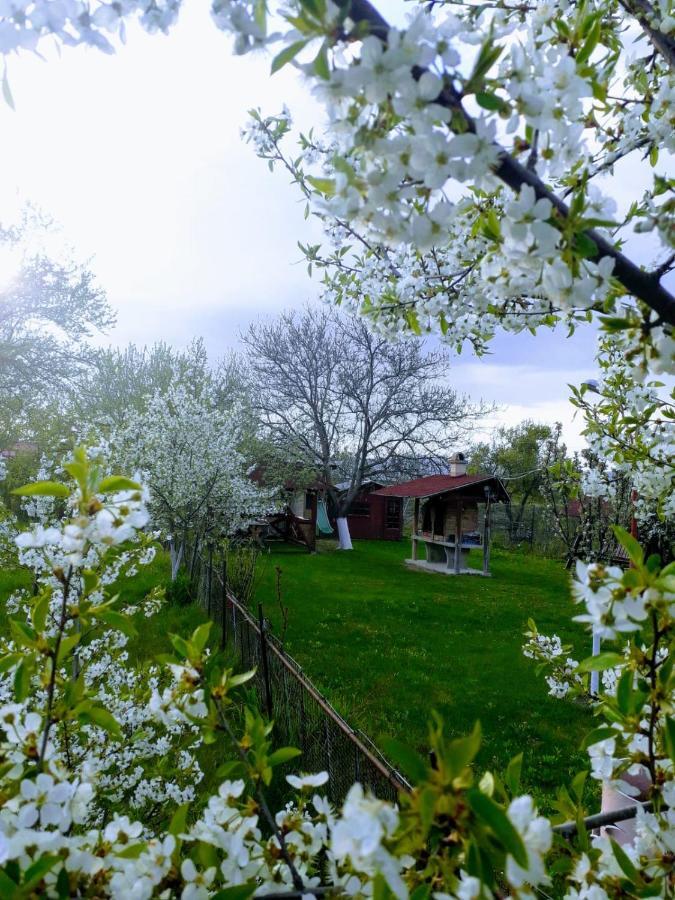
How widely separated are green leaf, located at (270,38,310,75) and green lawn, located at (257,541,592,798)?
13.9ft

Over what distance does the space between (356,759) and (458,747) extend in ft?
8.43

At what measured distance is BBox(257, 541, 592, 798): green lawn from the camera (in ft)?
16.4

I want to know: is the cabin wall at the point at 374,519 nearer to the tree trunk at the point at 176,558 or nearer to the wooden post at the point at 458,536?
the wooden post at the point at 458,536

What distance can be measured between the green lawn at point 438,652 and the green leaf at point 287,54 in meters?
4.24

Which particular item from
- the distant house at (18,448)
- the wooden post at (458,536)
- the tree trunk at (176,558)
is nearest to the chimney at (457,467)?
the wooden post at (458,536)

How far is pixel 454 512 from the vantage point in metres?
14.1

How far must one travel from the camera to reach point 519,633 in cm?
852

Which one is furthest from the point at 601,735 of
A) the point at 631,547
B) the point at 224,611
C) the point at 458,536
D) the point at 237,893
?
the point at 458,536

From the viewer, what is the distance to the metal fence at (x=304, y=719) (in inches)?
113

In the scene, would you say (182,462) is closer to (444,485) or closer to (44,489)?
(444,485)

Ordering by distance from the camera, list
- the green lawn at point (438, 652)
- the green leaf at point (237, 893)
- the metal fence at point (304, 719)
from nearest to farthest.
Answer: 1. the green leaf at point (237, 893)
2. the metal fence at point (304, 719)
3. the green lawn at point (438, 652)

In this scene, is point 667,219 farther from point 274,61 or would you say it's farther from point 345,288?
point 345,288

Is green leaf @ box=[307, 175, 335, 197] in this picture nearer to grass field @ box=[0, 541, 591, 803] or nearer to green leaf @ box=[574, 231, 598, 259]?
green leaf @ box=[574, 231, 598, 259]

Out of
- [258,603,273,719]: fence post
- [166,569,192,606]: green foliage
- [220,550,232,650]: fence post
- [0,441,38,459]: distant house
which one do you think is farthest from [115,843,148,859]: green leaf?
[0,441,38,459]: distant house
